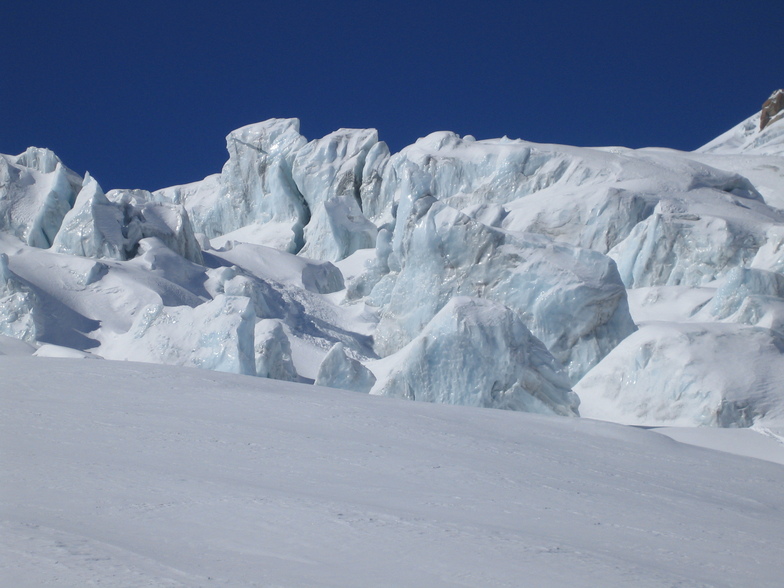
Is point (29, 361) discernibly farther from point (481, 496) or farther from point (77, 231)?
point (77, 231)

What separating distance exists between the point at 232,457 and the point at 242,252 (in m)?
23.0

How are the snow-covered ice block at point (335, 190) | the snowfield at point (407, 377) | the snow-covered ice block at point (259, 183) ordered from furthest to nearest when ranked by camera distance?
the snow-covered ice block at point (259, 183), the snow-covered ice block at point (335, 190), the snowfield at point (407, 377)

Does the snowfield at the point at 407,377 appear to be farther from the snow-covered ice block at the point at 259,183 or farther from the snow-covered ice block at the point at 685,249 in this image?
the snow-covered ice block at the point at 259,183

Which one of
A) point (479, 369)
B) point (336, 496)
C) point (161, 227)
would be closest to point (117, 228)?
point (161, 227)

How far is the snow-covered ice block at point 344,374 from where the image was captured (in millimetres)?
13117

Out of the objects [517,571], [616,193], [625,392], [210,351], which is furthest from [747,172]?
[517,571]

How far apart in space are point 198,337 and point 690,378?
8012mm

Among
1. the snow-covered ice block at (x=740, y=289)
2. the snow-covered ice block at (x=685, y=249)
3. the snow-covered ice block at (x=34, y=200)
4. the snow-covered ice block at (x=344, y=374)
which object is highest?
the snow-covered ice block at (x=34, y=200)

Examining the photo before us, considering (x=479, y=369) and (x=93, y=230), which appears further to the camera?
(x=93, y=230)

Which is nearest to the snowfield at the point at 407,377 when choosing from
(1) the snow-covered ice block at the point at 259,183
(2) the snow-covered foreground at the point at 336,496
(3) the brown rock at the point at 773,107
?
(2) the snow-covered foreground at the point at 336,496

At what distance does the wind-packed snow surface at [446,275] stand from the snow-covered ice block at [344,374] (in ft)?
0.08

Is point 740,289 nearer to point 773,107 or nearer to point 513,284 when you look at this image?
point 513,284

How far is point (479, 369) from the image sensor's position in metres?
12.2

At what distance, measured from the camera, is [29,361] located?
7680mm
